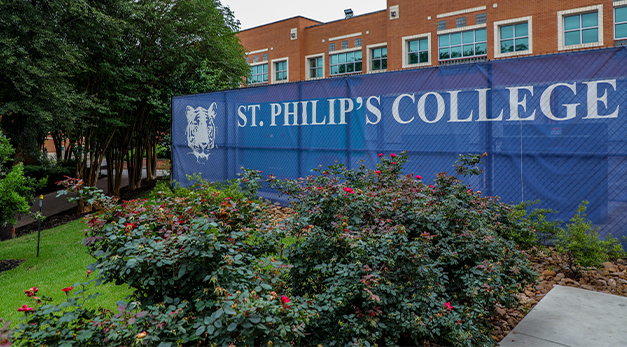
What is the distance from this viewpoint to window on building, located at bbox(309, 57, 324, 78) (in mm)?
40906

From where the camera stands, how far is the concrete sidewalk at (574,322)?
343 cm

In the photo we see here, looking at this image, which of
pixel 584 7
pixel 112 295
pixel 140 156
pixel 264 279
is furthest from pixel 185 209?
pixel 584 7

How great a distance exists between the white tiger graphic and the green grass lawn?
11.4 ft

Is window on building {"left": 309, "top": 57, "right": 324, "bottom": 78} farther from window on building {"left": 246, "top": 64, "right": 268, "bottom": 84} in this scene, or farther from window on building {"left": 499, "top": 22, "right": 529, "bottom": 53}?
window on building {"left": 499, "top": 22, "right": 529, "bottom": 53}

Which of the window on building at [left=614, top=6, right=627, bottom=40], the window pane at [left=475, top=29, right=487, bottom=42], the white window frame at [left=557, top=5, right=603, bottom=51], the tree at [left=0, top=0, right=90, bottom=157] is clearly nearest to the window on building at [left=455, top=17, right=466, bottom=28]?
the window pane at [left=475, top=29, right=487, bottom=42]

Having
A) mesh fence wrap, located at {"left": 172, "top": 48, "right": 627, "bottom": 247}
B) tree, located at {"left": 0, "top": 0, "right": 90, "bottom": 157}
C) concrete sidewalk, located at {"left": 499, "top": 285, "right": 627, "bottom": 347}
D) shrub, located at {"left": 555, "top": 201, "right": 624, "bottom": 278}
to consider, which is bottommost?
concrete sidewalk, located at {"left": 499, "top": 285, "right": 627, "bottom": 347}

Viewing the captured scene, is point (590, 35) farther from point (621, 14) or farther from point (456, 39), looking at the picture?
point (456, 39)

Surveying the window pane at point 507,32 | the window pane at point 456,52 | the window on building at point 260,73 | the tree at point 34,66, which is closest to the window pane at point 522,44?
the window pane at point 507,32

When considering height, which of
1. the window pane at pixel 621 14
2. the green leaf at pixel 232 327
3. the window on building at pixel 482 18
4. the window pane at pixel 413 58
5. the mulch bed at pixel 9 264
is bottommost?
the mulch bed at pixel 9 264

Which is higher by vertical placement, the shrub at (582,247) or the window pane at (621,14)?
the window pane at (621,14)

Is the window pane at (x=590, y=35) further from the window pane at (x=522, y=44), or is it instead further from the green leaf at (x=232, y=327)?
the green leaf at (x=232, y=327)

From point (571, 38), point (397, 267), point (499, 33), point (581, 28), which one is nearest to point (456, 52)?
point (499, 33)

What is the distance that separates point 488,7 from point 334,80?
25291mm

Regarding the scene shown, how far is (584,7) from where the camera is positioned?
25.1 meters
